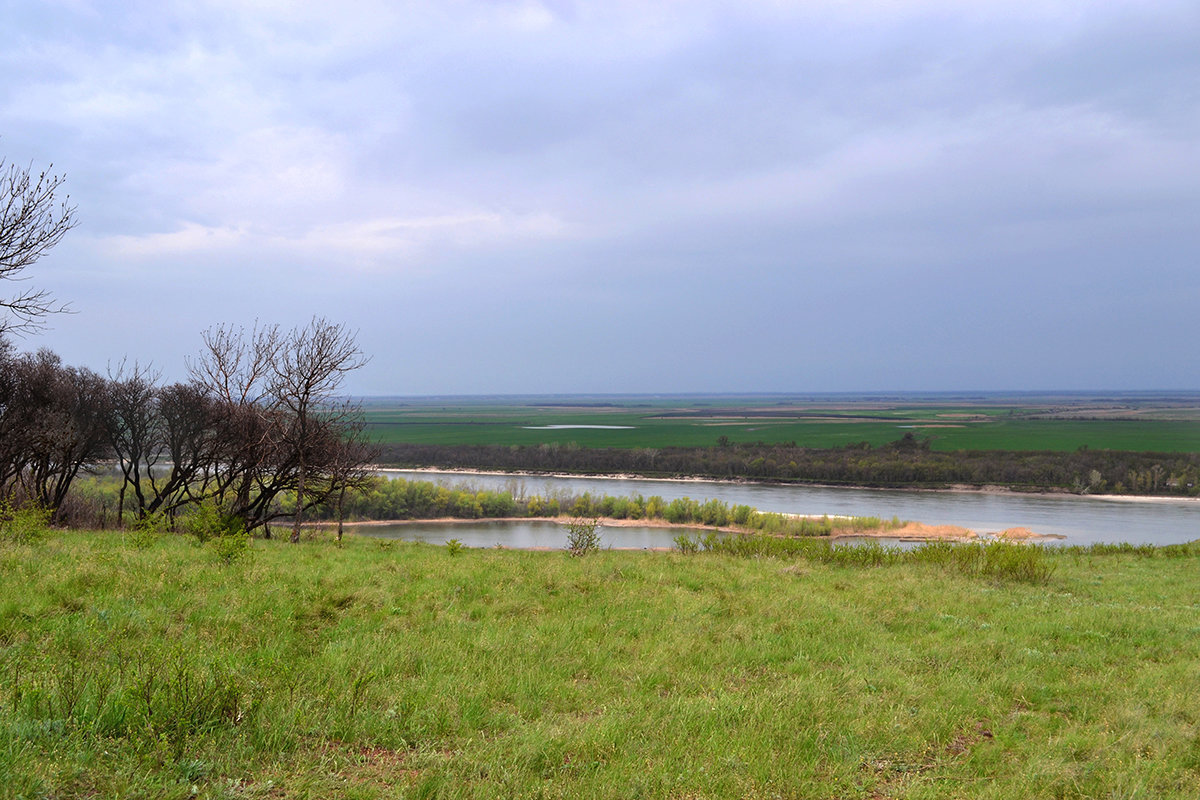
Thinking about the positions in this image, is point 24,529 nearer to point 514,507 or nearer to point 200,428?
point 200,428

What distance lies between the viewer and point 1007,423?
15238cm

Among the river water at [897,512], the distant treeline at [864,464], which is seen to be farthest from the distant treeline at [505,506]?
the distant treeline at [864,464]

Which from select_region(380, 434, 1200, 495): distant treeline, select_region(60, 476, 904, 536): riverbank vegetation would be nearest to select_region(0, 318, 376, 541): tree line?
select_region(60, 476, 904, 536): riverbank vegetation

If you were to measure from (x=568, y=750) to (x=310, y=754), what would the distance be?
157 centimetres

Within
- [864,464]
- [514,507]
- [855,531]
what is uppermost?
[864,464]

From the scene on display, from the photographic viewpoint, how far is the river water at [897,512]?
44997 mm

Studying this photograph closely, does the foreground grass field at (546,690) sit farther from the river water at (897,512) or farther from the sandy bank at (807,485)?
the sandy bank at (807,485)

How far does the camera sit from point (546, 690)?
215 inches

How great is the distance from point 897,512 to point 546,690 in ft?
200

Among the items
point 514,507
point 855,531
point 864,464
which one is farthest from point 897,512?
point 514,507

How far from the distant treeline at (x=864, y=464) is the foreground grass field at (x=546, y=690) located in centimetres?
7718

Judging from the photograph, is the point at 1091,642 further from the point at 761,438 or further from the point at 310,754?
the point at 761,438

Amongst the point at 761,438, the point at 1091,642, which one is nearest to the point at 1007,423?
the point at 761,438

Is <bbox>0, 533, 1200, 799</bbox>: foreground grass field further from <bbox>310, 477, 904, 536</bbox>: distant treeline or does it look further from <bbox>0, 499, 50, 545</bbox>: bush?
<bbox>310, 477, 904, 536</bbox>: distant treeline
